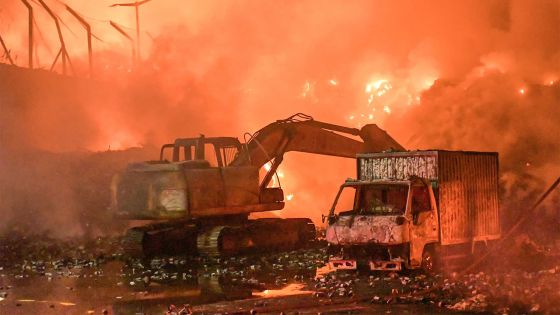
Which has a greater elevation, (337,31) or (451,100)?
(337,31)

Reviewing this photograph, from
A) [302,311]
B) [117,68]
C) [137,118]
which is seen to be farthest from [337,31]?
[302,311]

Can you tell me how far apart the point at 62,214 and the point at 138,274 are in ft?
39.1

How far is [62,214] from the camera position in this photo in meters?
31.1

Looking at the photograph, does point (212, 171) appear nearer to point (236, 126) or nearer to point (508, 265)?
point (508, 265)

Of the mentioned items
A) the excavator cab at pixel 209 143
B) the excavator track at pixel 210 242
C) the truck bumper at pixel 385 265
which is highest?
the excavator cab at pixel 209 143

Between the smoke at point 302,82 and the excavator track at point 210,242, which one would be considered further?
the smoke at point 302,82

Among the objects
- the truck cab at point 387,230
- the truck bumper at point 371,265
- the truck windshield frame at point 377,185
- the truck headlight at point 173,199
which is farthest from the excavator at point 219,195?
the truck bumper at point 371,265

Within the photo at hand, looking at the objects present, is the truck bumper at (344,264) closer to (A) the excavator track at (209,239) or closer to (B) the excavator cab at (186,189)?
(A) the excavator track at (209,239)

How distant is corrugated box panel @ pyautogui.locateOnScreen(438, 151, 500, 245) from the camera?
65.1ft

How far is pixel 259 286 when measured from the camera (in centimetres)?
1702

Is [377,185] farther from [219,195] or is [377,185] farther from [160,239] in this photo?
[160,239]

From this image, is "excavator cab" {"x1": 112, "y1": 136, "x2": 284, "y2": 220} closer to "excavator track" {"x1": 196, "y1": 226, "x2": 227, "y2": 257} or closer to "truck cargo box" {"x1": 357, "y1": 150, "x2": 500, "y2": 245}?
"excavator track" {"x1": 196, "y1": 226, "x2": 227, "y2": 257}

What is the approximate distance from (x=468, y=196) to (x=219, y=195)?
21.9 ft

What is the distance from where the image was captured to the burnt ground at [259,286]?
1385cm
